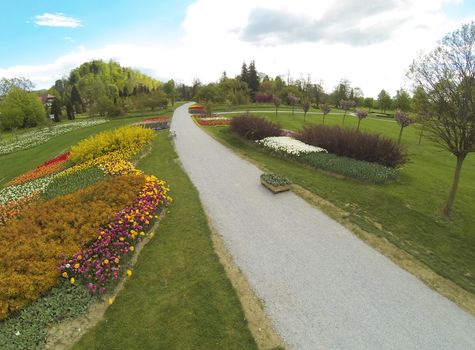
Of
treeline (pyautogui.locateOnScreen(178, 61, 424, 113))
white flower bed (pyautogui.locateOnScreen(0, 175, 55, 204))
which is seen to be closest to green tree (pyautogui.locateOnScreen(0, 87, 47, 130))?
treeline (pyautogui.locateOnScreen(178, 61, 424, 113))

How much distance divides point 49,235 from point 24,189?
28.3ft

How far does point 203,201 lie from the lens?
36.3ft

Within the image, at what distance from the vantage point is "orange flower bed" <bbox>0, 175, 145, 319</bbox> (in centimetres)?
589

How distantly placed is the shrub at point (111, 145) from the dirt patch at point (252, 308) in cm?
1137

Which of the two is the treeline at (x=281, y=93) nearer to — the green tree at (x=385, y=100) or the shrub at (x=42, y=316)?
the green tree at (x=385, y=100)

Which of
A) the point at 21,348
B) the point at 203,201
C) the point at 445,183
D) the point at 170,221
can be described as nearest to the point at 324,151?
the point at 445,183

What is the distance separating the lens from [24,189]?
1395 centimetres

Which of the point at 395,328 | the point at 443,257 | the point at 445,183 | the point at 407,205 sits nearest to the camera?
the point at 395,328

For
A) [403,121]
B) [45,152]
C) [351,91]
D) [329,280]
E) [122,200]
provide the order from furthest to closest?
[351,91] → [45,152] → [403,121] → [122,200] → [329,280]

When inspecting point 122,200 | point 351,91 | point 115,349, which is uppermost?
point 351,91

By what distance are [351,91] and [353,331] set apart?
86700 millimetres

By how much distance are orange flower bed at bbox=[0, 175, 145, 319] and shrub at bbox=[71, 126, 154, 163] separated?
22.4 feet

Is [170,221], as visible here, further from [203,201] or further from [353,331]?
[353,331]

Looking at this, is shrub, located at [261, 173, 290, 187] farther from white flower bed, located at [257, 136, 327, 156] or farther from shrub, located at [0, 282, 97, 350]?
shrub, located at [0, 282, 97, 350]
